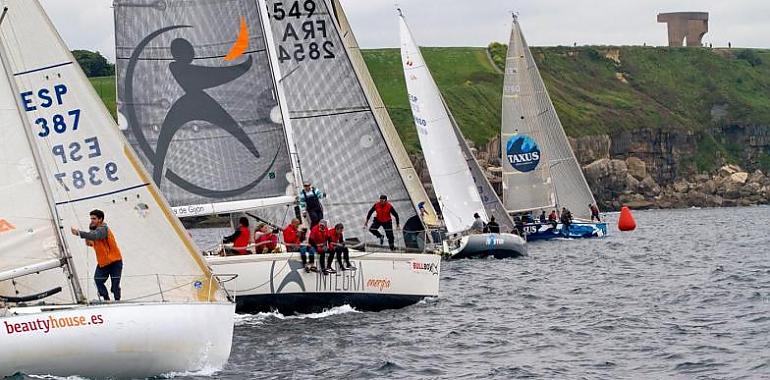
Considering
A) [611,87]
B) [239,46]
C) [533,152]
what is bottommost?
[533,152]

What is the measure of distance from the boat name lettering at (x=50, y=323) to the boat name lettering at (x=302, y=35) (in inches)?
423

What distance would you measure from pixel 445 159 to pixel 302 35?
780 inches

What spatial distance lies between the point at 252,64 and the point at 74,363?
33.8 ft

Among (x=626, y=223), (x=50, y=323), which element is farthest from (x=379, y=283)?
(x=626, y=223)

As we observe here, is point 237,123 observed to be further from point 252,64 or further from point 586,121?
point 586,121

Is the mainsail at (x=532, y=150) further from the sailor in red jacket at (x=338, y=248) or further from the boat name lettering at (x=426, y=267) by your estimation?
the sailor in red jacket at (x=338, y=248)

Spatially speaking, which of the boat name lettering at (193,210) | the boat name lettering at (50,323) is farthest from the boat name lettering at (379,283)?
the boat name lettering at (50,323)

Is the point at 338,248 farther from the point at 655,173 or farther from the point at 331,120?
the point at 655,173

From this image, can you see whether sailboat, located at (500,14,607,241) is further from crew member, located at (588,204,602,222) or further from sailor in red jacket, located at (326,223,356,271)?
sailor in red jacket, located at (326,223,356,271)

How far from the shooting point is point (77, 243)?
17422mm

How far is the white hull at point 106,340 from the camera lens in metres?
15.6

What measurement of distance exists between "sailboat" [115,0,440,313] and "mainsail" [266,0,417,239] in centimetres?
2

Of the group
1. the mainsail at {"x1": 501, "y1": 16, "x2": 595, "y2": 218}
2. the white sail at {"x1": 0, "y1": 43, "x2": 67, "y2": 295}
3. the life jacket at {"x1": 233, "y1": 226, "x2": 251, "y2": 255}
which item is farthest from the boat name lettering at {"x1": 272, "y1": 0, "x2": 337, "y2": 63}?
the mainsail at {"x1": 501, "y1": 16, "x2": 595, "y2": 218}

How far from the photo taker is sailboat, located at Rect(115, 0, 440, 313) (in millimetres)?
24906
